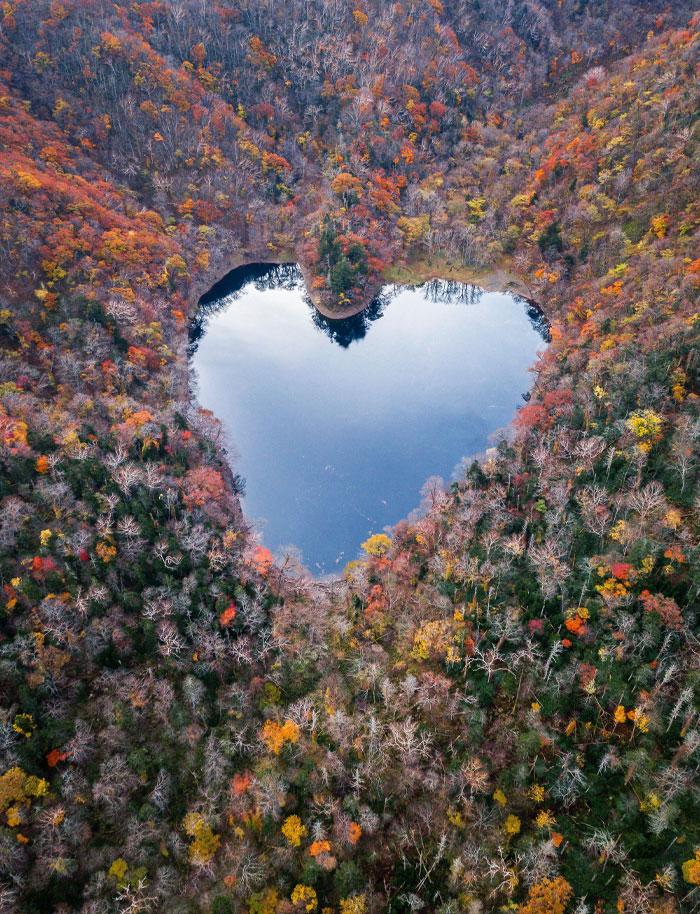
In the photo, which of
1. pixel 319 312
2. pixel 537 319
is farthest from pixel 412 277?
pixel 537 319

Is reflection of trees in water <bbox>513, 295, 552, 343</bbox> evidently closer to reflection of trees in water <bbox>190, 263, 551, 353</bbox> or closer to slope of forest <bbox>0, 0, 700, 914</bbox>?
reflection of trees in water <bbox>190, 263, 551, 353</bbox>

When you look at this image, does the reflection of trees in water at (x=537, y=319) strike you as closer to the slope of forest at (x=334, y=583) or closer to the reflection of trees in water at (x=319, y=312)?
the reflection of trees in water at (x=319, y=312)

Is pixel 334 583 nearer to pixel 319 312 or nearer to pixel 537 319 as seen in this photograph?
pixel 319 312

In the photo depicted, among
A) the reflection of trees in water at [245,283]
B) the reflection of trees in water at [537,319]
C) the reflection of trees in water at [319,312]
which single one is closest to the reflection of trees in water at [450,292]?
the reflection of trees in water at [319,312]

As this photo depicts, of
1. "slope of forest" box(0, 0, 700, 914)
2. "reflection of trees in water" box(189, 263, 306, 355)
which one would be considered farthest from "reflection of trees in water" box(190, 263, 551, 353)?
"slope of forest" box(0, 0, 700, 914)

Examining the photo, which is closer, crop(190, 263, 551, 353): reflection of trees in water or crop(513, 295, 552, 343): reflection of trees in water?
crop(513, 295, 552, 343): reflection of trees in water

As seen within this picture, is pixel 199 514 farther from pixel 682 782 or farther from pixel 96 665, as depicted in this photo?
pixel 682 782

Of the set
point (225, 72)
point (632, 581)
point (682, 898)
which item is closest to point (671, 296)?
point (632, 581)
